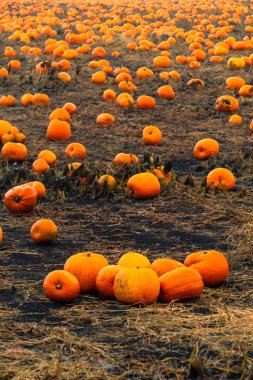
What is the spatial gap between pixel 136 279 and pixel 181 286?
33cm

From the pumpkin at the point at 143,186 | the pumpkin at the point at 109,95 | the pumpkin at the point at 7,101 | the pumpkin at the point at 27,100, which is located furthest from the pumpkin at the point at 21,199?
the pumpkin at the point at 109,95

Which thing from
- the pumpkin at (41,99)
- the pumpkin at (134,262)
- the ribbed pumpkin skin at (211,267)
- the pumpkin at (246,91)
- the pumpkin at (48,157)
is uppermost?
the pumpkin at (134,262)

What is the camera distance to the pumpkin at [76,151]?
9625 mm

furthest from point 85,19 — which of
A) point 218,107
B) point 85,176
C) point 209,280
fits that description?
point 209,280

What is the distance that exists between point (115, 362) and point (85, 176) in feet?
14.1

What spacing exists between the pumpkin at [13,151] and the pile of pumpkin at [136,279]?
4.22m

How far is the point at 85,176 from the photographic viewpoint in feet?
27.3

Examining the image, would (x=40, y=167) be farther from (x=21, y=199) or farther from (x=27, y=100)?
(x=27, y=100)

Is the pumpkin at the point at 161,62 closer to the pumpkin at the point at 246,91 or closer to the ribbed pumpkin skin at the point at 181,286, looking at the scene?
the pumpkin at the point at 246,91

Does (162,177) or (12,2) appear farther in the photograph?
(12,2)

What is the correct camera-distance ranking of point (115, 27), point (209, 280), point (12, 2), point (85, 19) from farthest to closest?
1. point (12, 2)
2. point (85, 19)
3. point (115, 27)
4. point (209, 280)

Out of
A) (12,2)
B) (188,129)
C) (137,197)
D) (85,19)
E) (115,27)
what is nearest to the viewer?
(137,197)

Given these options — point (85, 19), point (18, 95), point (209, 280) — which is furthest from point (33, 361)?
point (85, 19)

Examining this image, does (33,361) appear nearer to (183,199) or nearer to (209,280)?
(209,280)
